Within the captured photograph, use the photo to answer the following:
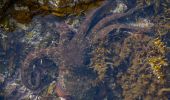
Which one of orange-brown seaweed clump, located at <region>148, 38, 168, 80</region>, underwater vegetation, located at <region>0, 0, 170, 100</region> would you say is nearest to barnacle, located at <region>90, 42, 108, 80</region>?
underwater vegetation, located at <region>0, 0, 170, 100</region>

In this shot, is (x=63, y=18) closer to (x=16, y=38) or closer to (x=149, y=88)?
(x=16, y=38)

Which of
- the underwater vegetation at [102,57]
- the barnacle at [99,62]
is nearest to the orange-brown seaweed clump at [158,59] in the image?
the underwater vegetation at [102,57]

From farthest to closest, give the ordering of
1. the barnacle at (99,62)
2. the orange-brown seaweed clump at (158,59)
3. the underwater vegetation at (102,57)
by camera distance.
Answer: the barnacle at (99,62) → the underwater vegetation at (102,57) → the orange-brown seaweed clump at (158,59)

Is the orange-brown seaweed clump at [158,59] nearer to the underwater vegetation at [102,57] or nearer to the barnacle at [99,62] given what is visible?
the underwater vegetation at [102,57]

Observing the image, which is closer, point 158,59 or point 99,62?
point 158,59

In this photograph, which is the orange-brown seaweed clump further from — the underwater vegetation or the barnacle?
the barnacle

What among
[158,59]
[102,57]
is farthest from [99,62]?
[158,59]

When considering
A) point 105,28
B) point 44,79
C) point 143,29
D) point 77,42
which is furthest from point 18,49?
point 143,29

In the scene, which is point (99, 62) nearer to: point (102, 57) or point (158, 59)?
point (102, 57)
